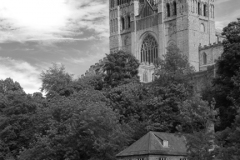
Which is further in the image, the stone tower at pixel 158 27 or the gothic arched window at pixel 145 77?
the gothic arched window at pixel 145 77

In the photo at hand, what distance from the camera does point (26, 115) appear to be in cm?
7838

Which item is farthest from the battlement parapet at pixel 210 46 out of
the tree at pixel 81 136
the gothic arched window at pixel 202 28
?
the tree at pixel 81 136

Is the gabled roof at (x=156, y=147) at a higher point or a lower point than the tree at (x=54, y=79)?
lower

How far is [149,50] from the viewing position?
127500 millimetres

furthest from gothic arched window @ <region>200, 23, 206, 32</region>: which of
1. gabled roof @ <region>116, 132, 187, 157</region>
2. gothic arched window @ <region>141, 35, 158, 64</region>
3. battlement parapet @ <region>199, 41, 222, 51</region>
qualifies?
gabled roof @ <region>116, 132, 187, 157</region>

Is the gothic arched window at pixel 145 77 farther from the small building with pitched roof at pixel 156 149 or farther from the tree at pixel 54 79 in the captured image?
the small building with pitched roof at pixel 156 149

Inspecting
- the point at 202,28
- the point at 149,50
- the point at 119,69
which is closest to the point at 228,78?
the point at 119,69

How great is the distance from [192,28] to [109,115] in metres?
58.7

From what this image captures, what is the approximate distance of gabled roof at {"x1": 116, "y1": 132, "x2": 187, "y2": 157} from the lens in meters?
55.9

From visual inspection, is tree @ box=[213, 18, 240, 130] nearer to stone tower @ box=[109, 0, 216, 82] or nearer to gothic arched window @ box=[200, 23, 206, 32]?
stone tower @ box=[109, 0, 216, 82]

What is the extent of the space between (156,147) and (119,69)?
109 feet

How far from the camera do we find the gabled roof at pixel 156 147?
184 ft

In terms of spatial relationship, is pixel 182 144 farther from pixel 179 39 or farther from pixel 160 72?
pixel 179 39

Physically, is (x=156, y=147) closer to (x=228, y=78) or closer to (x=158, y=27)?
(x=228, y=78)
